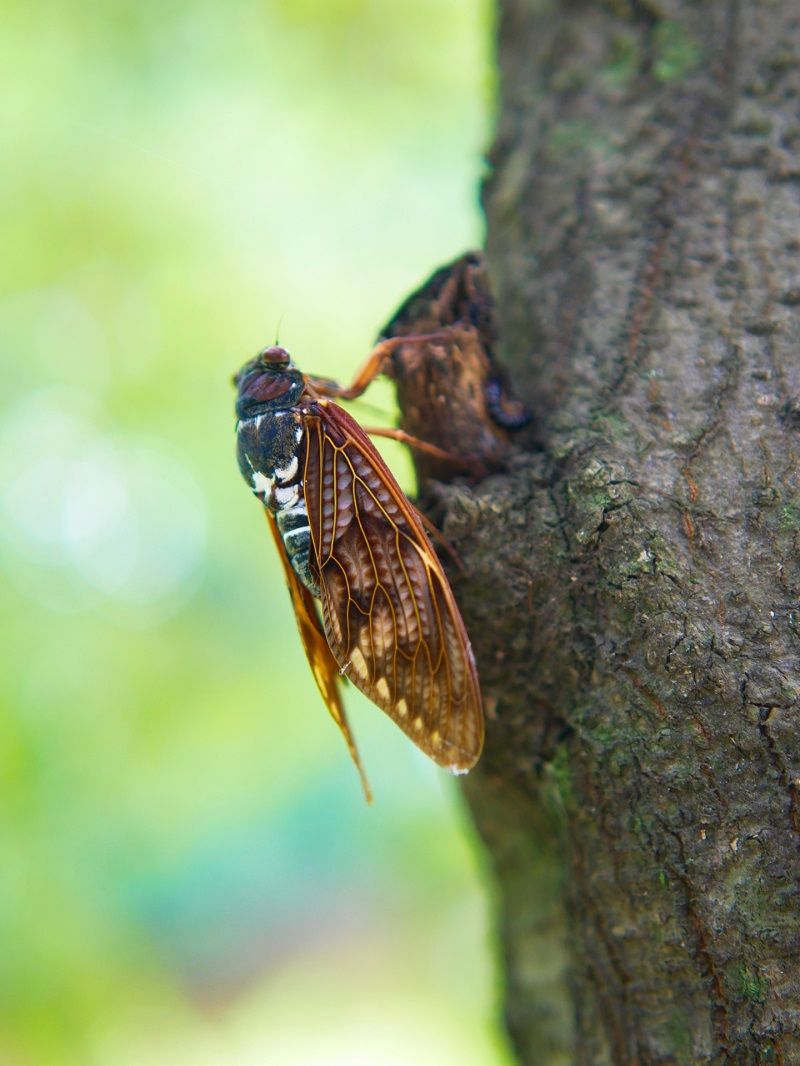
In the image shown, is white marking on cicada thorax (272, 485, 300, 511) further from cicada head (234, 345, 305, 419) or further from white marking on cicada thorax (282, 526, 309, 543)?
cicada head (234, 345, 305, 419)

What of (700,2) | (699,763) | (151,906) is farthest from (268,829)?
(700,2)

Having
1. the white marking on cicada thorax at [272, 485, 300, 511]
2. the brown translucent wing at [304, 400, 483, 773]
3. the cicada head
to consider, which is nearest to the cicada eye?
the cicada head

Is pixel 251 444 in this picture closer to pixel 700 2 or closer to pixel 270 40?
pixel 700 2

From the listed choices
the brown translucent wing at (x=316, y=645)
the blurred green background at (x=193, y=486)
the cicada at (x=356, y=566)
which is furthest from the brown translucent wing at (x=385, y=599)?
the blurred green background at (x=193, y=486)

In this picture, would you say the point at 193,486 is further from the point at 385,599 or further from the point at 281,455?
the point at 385,599

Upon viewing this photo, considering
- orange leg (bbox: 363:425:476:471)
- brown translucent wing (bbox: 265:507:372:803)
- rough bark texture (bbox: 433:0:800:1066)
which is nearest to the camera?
rough bark texture (bbox: 433:0:800:1066)

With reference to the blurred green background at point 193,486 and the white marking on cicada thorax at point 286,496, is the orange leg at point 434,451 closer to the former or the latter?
the white marking on cicada thorax at point 286,496

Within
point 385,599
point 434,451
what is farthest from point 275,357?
point 385,599
